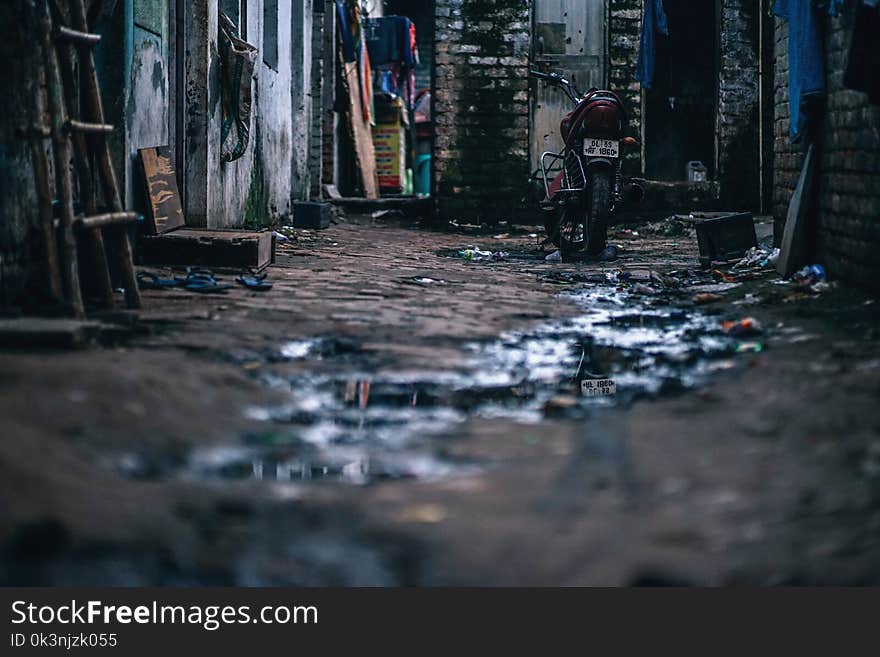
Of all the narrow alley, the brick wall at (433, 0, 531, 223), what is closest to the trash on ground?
the narrow alley

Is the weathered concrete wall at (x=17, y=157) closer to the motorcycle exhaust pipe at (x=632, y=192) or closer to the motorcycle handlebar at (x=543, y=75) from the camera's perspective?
the motorcycle exhaust pipe at (x=632, y=192)

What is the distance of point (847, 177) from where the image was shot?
5.77 meters

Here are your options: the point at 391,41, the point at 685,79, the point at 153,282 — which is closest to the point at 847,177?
the point at 153,282

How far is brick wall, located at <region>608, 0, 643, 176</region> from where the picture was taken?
12633mm

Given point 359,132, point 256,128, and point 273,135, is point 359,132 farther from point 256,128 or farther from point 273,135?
point 256,128

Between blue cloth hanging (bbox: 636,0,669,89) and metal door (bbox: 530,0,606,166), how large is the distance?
513 millimetres

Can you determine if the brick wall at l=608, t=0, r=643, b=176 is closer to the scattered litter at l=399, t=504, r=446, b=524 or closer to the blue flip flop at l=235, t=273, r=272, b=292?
the blue flip flop at l=235, t=273, r=272, b=292

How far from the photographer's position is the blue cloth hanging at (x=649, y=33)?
12375 mm

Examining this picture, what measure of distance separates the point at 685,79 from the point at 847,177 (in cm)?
886

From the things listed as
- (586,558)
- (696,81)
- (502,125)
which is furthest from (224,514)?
(696,81)

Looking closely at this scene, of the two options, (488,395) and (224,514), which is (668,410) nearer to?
(488,395)

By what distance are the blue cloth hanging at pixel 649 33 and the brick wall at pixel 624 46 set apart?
151mm

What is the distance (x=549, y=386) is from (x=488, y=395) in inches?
11.2

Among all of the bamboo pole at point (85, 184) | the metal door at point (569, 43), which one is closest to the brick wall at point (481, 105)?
the metal door at point (569, 43)
